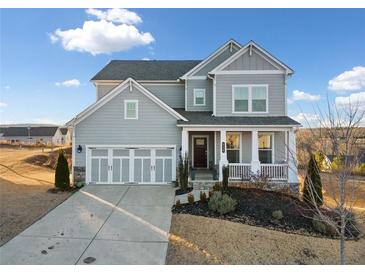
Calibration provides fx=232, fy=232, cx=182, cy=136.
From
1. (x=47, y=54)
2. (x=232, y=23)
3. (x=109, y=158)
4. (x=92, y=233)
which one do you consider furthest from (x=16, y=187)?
(x=232, y=23)

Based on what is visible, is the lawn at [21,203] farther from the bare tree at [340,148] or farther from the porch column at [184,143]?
the bare tree at [340,148]

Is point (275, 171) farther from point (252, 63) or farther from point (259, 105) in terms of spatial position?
point (252, 63)

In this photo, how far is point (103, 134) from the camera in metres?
12.7

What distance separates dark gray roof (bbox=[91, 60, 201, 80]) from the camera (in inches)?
612

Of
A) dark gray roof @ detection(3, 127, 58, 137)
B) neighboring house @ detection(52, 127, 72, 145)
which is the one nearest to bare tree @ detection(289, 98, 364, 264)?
neighboring house @ detection(52, 127, 72, 145)

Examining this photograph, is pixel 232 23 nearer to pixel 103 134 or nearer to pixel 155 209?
pixel 103 134

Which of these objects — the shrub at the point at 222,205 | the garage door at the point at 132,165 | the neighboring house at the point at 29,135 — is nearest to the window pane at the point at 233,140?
the garage door at the point at 132,165

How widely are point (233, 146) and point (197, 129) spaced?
2.64 m

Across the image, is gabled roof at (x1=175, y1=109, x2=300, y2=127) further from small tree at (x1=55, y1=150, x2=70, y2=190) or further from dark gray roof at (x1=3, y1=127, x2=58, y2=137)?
dark gray roof at (x1=3, y1=127, x2=58, y2=137)

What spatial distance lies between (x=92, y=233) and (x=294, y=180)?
32.5ft

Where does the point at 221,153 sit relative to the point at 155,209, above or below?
above

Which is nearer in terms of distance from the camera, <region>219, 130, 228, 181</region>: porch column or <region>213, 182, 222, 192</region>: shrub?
<region>213, 182, 222, 192</region>: shrub

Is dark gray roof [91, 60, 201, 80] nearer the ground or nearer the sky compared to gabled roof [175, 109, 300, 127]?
nearer the sky

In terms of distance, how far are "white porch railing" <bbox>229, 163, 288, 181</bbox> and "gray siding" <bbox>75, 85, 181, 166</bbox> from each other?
10.7 feet
